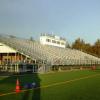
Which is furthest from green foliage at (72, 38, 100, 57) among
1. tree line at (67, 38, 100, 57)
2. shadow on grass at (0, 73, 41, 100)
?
shadow on grass at (0, 73, 41, 100)

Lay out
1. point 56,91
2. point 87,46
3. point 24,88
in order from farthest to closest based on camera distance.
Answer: point 87,46
point 24,88
point 56,91

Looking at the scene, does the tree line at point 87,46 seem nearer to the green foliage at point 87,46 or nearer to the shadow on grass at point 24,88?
the green foliage at point 87,46

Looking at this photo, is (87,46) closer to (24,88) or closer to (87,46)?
(87,46)

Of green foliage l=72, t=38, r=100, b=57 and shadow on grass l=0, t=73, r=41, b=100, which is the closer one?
shadow on grass l=0, t=73, r=41, b=100

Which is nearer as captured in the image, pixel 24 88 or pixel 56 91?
pixel 56 91

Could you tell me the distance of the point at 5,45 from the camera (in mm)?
46062

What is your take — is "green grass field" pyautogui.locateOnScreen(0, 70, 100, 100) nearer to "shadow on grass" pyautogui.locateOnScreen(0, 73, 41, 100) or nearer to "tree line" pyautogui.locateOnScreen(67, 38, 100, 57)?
"shadow on grass" pyautogui.locateOnScreen(0, 73, 41, 100)

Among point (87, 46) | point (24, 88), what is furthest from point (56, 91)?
point (87, 46)

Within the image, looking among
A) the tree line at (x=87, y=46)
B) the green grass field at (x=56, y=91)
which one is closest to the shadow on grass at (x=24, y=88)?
the green grass field at (x=56, y=91)

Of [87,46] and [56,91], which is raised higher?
[87,46]

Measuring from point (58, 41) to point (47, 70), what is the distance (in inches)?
1353

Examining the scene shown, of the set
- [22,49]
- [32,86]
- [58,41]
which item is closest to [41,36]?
[58,41]

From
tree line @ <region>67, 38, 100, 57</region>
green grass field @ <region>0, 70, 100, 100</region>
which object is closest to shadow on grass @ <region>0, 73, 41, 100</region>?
green grass field @ <region>0, 70, 100, 100</region>

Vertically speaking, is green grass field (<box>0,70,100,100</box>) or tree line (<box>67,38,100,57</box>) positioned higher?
tree line (<box>67,38,100,57</box>)
